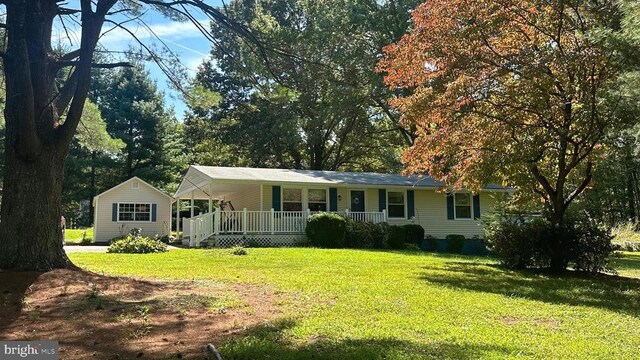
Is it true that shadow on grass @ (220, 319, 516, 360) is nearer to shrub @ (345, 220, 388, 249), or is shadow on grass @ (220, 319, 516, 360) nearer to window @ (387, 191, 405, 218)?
shrub @ (345, 220, 388, 249)

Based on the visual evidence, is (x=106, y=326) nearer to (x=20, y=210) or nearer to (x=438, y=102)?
(x=20, y=210)

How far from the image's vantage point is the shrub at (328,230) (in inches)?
697

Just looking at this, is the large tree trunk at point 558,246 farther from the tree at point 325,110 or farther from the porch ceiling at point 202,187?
the porch ceiling at point 202,187

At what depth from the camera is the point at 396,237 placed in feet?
63.0

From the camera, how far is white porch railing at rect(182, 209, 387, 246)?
1792 centimetres

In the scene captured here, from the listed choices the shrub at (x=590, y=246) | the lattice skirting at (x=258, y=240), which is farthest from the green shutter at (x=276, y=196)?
the shrub at (x=590, y=246)

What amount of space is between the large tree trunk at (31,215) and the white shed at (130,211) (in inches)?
722

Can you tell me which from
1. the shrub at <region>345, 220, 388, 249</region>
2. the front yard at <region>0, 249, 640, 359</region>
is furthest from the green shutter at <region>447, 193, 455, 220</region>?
the front yard at <region>0, 249, 640, 359</region>

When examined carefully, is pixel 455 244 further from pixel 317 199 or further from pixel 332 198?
pixel 317 199

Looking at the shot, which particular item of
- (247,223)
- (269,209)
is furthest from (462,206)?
(247,223)

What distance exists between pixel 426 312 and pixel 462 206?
17.8 m

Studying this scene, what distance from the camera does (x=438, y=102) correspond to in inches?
424

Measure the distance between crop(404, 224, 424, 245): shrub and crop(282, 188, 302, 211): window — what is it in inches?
180

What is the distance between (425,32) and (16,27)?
763 centimetres
